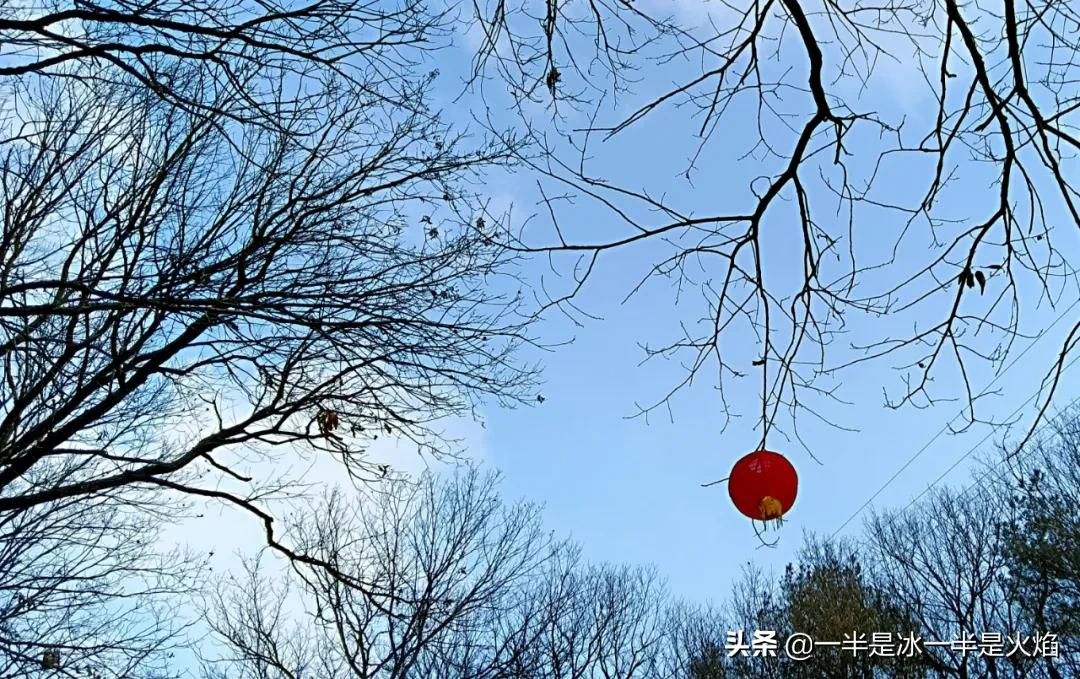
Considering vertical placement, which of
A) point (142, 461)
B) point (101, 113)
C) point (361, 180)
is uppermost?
point (101, 113)

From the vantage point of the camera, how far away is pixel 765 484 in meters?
3.12

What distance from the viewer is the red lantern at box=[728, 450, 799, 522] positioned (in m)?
3.12

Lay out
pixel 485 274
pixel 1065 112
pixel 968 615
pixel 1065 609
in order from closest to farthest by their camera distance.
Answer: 1. pixel 1065 112
2. pixel 485 274
3. pixel 1065 609
4. pixel 968 615

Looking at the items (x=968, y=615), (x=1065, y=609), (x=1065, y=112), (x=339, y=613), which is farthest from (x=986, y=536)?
(x=1065, y=112)

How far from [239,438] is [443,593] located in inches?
214

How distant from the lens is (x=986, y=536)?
16.6 metres

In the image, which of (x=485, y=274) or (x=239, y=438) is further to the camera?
(x=239, y=438)

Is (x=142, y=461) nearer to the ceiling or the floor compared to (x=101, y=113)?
nearer to the floor

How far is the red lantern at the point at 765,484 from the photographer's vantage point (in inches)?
123

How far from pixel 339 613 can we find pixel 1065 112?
978cm

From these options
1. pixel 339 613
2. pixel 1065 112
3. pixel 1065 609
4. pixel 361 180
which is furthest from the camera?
pixel 1065 609

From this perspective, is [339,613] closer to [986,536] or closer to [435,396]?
[435,396]

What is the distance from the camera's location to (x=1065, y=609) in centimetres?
1390

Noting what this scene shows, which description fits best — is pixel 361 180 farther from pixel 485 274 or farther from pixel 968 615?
pixel 968 615
